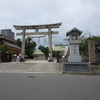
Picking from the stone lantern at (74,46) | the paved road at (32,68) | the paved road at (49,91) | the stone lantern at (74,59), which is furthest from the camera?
the stone lantern at (74,46)

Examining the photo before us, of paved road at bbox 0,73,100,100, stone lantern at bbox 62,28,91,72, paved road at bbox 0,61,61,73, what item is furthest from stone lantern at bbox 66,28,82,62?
paved road at bbox 0,73,100,100

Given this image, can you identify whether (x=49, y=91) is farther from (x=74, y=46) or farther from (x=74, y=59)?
(x=74, y=46)

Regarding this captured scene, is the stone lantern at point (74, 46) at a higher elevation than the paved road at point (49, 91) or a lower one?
higher

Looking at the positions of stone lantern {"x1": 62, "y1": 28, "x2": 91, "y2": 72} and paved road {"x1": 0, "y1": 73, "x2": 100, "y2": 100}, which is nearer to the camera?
paved road {"x1": 0, "y1": 73, "x2": 100, "y2": 100}

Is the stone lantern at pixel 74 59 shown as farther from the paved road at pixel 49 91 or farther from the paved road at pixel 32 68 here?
the paved road at pixel 49 91

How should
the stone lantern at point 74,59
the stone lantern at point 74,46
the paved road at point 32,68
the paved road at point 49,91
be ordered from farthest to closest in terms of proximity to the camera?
the stone lantern at point 74,46, the paved road at point 32,68, the stone lantern at point 74,59, the paved road at point 49,91

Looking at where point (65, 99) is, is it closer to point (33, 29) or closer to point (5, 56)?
point (5, 56)

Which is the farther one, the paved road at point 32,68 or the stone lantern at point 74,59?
the paved road at point 32,68

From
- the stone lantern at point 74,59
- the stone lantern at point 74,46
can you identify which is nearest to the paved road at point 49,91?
the stone lantern at point 74,59

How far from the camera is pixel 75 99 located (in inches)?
152

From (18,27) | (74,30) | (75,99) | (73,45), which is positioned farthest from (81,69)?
(18,27)

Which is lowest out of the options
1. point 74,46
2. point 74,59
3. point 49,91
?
point 49,91

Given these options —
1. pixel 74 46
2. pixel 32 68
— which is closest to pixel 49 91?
pixel 32 68

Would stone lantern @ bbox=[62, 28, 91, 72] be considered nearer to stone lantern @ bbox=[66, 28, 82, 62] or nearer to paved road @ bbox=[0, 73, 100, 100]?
stone lantern @ bbox=[66, 28, 82, 62]
